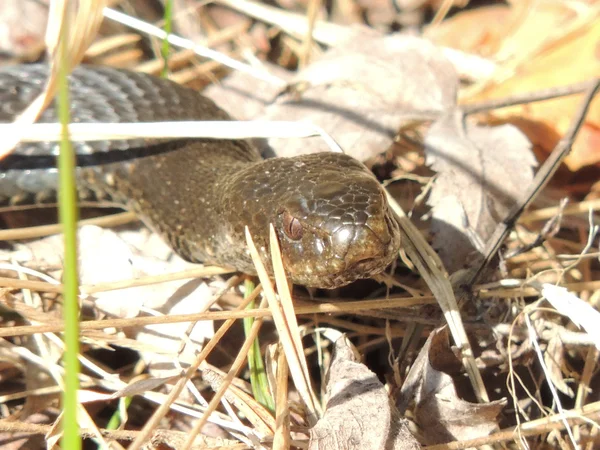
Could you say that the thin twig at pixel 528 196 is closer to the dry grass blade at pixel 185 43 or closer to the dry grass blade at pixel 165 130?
the dry grass blade at pixel 165 130

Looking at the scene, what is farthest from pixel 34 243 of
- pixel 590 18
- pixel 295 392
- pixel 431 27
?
pixel 590 18

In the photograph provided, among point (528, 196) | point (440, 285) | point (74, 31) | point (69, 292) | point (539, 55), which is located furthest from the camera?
point (539, 55)

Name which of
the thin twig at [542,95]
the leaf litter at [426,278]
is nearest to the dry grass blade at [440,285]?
the leaf litter at [426,278]

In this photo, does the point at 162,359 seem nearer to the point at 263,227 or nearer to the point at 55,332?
the point at 55,332

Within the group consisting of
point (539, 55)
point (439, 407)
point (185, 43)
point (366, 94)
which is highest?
point (185, 43)

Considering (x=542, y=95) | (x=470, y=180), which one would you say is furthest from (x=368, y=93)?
(x=542, y=95)

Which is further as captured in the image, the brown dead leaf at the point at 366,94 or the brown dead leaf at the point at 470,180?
the brown dead leaf at the point at 366,94

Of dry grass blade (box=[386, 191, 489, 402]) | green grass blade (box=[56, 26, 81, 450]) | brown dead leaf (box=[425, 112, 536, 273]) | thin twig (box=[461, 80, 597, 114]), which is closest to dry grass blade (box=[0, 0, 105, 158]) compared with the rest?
green grass blade (box=[56, 26, 81, 450])

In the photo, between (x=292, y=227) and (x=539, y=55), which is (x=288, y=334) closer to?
(x=292, y=227)
